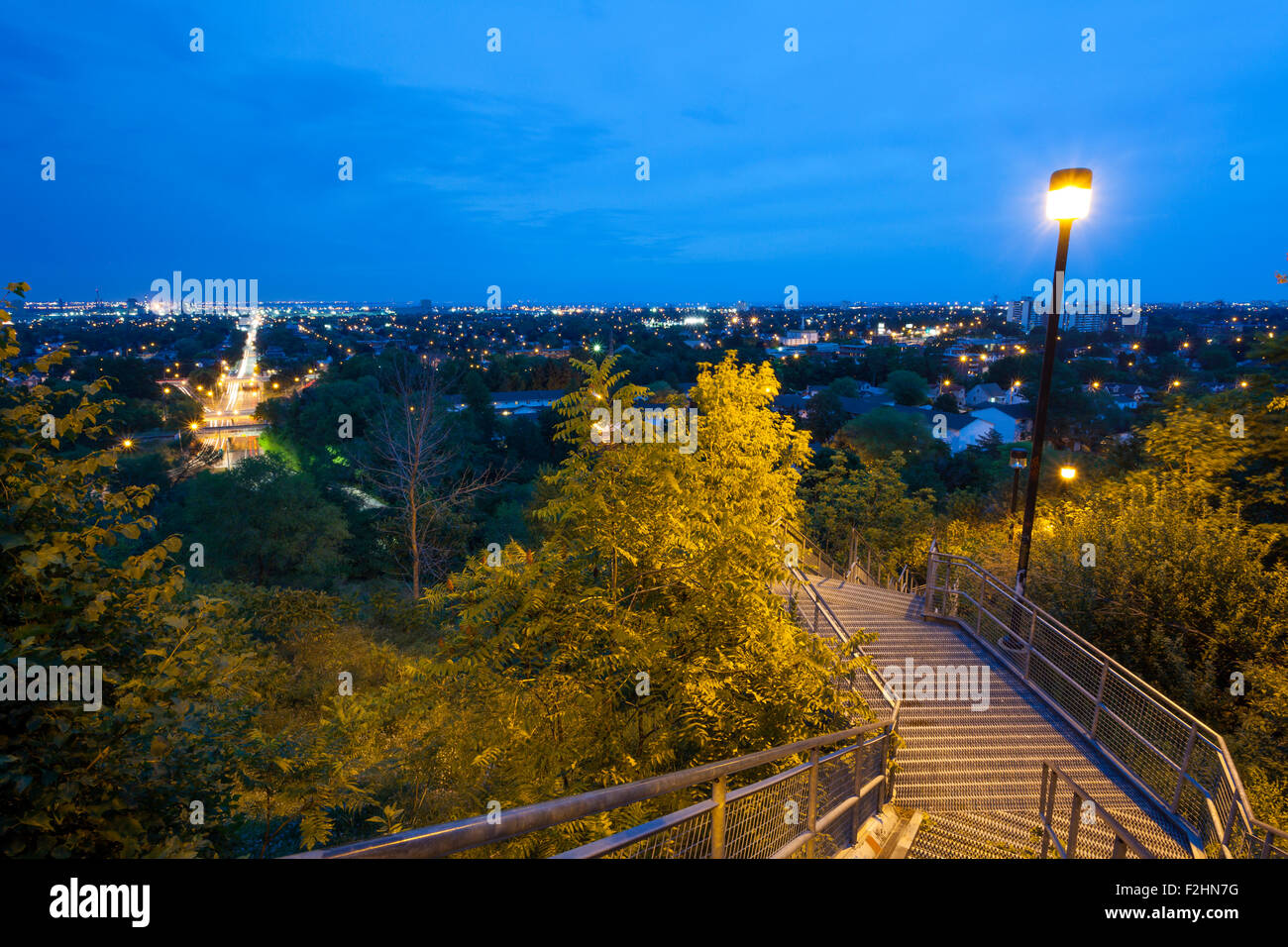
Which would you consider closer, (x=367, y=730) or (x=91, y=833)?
(x=91, y=833)

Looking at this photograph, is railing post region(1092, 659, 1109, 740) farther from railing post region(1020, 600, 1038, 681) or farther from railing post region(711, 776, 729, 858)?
railing post region(711, 776, 729, 858)

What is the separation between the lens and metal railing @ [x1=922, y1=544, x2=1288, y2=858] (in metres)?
5.71

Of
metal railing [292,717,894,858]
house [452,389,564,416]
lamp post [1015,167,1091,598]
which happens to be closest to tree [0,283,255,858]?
metal railing [292,717,894,858]

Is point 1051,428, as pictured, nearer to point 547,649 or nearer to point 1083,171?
point 1083,171

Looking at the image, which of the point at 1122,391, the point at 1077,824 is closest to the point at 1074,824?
the point at 1077,824

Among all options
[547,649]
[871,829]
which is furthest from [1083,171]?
[547,649]

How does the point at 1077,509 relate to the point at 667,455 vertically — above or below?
below

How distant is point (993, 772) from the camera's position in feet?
25.8

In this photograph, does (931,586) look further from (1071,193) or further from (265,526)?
(265,526)

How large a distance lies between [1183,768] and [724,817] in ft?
20.0
